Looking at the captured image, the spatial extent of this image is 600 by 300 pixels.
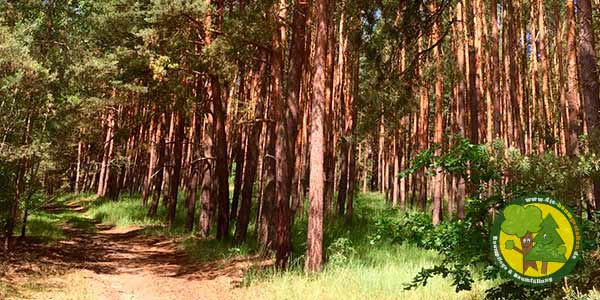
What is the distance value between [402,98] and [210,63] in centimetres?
515

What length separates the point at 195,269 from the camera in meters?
11.1

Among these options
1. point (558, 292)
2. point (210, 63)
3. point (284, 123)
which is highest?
point (210, 63)

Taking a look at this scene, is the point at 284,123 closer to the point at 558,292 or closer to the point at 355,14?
the point at 355,14

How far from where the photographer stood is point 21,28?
396 inches

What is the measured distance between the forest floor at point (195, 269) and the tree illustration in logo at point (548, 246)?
2477 millimetres

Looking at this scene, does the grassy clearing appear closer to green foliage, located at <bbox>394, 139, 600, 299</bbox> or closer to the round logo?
green foliage, located at <bbox>394, 139, 600, 299</bbox>

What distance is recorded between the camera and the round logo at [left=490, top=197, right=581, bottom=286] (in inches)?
142

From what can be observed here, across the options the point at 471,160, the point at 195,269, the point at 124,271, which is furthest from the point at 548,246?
the point at 124,271

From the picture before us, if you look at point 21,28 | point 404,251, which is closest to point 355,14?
point 404,251

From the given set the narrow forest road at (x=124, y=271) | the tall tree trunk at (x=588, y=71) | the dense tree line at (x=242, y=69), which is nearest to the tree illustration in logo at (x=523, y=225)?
the dense tree line at (x=242, y=69)

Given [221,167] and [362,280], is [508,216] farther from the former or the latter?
[221,167]

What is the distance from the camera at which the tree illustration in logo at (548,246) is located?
3.56 metres

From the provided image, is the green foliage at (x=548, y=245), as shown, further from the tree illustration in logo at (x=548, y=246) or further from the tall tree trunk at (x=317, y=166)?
the tall tree trunk at (x=317, y=166)

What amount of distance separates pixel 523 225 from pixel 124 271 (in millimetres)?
9850
